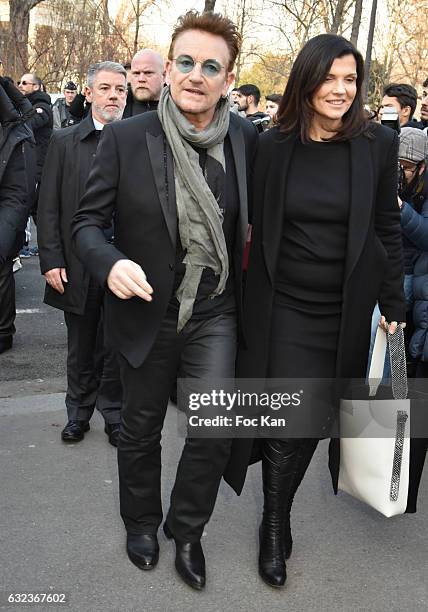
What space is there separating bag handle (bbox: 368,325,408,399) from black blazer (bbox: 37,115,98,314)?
1.69 metres

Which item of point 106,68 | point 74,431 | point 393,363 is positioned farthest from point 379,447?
point 106,68

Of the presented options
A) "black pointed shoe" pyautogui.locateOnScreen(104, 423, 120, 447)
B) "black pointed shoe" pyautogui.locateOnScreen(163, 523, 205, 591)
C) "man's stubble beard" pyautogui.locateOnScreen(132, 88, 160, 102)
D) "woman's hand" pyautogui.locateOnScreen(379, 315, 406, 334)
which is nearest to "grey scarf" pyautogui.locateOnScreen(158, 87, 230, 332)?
"woman's hand" pyautogui.locateOnScreen(379, 315, 406, 334)

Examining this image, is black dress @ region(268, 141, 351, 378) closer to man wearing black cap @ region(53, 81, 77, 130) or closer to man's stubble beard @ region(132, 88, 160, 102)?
man's stubble beard @ region(132, 88, 160, 102)

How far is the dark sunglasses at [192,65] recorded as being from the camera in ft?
8.80

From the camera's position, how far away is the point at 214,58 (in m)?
2.70

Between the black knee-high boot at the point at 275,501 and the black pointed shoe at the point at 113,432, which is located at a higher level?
the black knee-high boot at the point at 275,501

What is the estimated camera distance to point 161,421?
299 centimetres

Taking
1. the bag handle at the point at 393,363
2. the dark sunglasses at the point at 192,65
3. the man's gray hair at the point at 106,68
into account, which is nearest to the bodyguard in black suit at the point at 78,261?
the man's gray hair at the point at 106,68

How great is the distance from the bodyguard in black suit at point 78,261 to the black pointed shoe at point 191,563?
131cm

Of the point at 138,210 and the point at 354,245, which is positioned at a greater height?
the point at 138,210

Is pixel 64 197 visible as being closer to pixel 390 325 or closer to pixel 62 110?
A: pixel 390 325

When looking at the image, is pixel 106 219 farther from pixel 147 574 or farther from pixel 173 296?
pixel 147 574

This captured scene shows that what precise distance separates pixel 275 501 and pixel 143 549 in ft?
1.83

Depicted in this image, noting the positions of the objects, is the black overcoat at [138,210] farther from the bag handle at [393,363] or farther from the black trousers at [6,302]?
the black trousers at [6,302]
